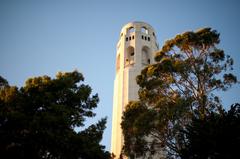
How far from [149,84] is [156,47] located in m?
25.9

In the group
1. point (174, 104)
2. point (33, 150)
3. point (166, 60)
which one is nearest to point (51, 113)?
point (33, 150)

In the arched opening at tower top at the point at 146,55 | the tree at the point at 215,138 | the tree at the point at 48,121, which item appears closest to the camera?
the tree at the point at 215,138

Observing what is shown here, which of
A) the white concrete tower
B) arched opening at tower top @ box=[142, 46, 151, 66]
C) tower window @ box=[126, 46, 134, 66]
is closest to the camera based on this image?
the white concrete tower

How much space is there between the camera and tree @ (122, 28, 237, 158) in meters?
20.2

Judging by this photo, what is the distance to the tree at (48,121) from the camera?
15.6m

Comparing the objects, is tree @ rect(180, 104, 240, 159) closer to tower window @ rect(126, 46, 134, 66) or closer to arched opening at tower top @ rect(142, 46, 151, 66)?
tower window @ rect(126, 46, 134, 66)

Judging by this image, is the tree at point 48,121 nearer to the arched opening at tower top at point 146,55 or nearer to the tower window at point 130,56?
the tower window at point 130,56

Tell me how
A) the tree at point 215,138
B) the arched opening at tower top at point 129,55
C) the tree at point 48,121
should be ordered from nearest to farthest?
1. the tree at point 215,138
2. the tree at point 48,121
3. the arched opening at tower top at point 129,55

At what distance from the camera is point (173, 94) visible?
2252cm

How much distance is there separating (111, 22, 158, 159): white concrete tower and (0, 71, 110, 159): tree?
20027 mm

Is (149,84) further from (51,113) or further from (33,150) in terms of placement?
(33,150)

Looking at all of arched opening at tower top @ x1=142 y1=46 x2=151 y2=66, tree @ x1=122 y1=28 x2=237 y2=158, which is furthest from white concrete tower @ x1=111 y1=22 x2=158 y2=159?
tree @ x1=122 y1=28 x2=237 y2=158

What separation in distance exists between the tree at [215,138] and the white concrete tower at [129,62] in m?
21.9

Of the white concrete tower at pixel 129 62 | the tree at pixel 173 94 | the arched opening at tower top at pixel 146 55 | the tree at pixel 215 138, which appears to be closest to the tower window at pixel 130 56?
the white concrete tower at pixel 129 62
